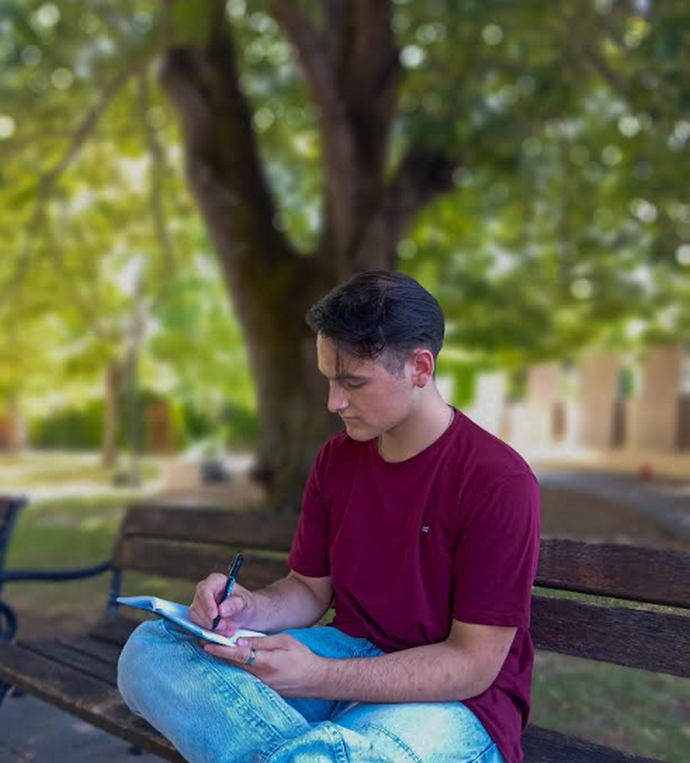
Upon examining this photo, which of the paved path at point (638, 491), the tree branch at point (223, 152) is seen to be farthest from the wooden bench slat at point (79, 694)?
the paved path at point (638, 491)

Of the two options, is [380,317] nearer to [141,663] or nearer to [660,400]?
[141,663]

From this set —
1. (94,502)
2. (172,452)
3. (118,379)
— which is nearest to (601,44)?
(94,502)

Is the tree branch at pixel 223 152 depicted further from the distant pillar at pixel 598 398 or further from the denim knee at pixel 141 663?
the distant pillar at pixel 598 398

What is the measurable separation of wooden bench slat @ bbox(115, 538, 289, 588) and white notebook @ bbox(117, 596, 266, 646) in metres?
1.19

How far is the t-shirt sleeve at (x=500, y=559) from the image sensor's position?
2.39 m

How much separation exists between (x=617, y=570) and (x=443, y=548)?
66 centimetres

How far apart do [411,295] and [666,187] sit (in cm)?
768

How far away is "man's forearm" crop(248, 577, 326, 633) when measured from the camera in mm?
2893

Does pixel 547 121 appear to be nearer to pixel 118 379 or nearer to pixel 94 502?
pixel 94 502

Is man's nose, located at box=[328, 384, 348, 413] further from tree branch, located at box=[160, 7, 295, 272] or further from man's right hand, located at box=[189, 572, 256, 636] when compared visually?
tree branch, located at box=[160, 7, 295, 272]

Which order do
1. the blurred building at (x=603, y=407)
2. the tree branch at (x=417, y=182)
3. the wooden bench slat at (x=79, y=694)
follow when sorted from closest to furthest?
1. the wooden bench slat at (x=79, y=694)
2. the tree branch at (x=417, y=182)
3. the blurred building at (x=603, y=407)

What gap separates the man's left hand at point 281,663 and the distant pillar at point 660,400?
63.2 feet

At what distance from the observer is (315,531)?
2.93 meters

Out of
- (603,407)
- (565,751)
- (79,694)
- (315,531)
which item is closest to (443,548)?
(315,531)
